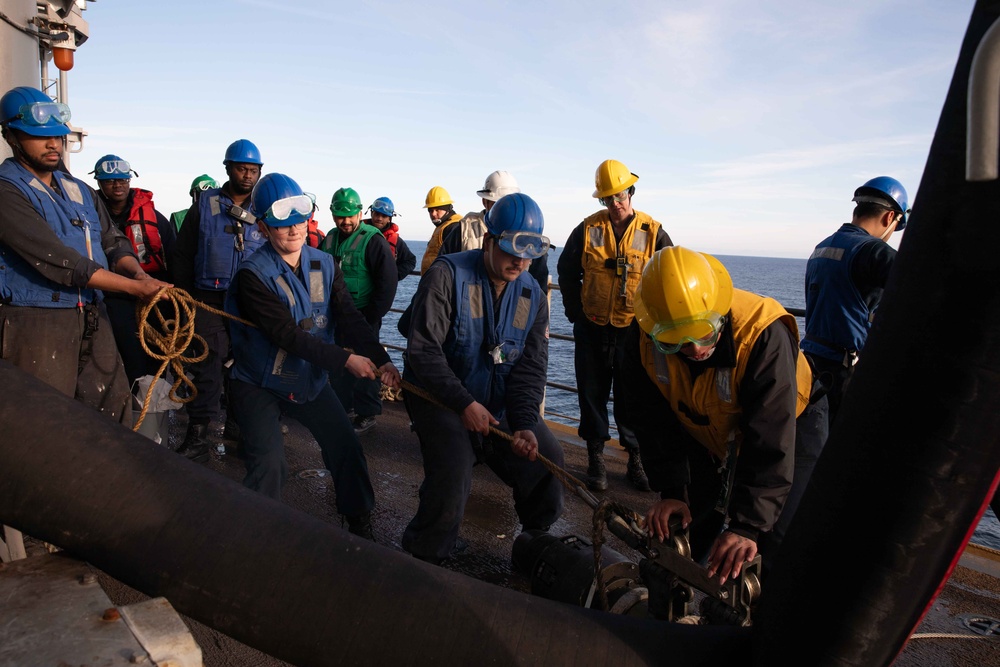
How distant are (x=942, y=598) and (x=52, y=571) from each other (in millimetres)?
3939

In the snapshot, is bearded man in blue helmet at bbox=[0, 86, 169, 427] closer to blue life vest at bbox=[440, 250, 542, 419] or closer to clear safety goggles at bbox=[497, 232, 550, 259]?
blue life vest at bbox=[440, 250, 542, 419]

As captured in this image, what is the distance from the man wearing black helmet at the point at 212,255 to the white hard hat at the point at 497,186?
2314 millimetres

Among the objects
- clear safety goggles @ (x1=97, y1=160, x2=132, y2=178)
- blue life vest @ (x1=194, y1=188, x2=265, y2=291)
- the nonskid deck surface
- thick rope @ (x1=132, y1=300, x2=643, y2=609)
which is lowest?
the nonskid deck surface

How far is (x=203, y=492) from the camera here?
1312 millimetres

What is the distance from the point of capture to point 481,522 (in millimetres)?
4328

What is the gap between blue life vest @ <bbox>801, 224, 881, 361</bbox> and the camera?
13.6 feet

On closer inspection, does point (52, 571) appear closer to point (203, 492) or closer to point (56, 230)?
point (203, 492)

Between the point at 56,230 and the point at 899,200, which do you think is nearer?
the point at 56,230

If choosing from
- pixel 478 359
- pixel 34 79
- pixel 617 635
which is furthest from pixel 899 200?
pixel 34 79

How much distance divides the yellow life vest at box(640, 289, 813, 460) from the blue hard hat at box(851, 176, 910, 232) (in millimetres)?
1874

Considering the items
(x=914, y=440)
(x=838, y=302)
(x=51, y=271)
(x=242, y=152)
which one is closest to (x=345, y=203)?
(x=242, y=152)

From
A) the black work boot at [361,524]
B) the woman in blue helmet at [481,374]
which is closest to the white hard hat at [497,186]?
the woman in blue helmet at [481,374]

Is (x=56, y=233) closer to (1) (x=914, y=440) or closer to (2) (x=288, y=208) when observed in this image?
(2) (x=288, y=208)

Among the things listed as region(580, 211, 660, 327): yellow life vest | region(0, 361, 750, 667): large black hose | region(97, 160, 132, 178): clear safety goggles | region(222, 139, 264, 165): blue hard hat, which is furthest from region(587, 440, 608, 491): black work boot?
region(97, 160, 132, 178): clear safety goggles
